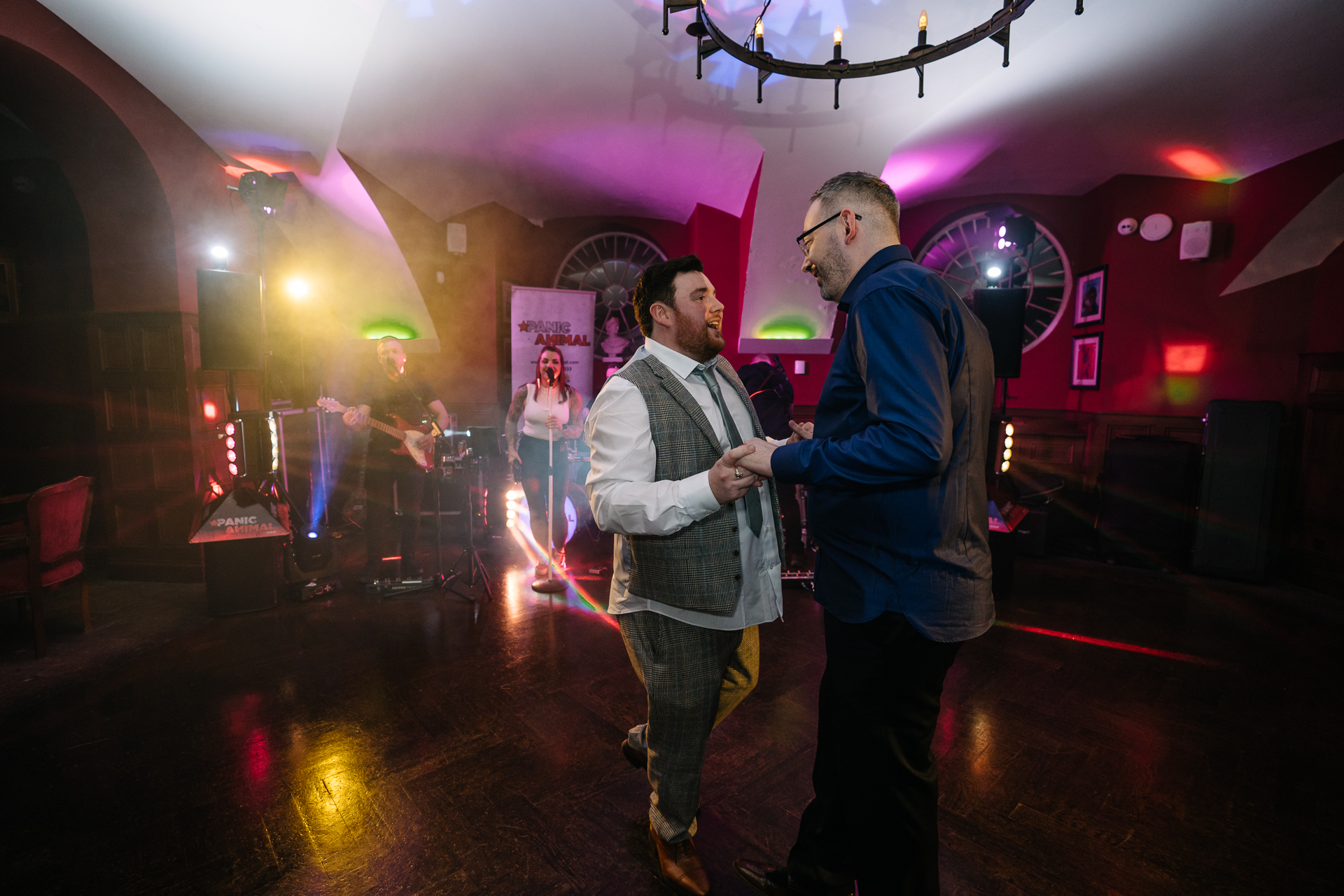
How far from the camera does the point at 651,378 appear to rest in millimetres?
1528

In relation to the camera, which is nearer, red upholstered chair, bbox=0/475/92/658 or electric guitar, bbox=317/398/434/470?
red upholstered chair, bbox=0/475/92/658

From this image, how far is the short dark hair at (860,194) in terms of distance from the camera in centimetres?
131

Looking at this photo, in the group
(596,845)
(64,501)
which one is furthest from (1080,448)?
(64,501)

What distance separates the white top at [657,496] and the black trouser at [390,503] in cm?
294

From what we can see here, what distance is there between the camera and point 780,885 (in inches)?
63.1

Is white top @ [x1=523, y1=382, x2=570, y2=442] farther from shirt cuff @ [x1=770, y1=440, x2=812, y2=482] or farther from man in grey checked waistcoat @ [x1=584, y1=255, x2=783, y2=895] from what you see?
shirt cuff @ [x1=770, y1=440, x2=812, y2=482]

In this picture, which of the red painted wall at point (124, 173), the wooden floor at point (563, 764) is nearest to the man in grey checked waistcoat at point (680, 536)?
the wooden floor at point (563, 764)

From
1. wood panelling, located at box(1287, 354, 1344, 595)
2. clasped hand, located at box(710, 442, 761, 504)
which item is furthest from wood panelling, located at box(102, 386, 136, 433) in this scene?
wood panelling, located at box(1287, 354, 1344, 595)

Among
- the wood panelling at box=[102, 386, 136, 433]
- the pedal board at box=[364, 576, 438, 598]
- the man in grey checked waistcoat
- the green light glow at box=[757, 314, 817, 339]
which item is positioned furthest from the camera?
the green light glow at box=[757, 314, 817, 339]

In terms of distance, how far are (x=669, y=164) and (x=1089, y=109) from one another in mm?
3385

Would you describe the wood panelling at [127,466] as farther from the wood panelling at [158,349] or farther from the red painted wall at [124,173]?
the red painted wall at [124,173]

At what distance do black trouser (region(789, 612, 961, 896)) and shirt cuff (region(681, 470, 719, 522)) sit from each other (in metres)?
0.39

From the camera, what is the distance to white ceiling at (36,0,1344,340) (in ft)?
11.8

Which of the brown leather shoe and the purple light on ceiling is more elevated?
Answer: the purple light on ceiling
